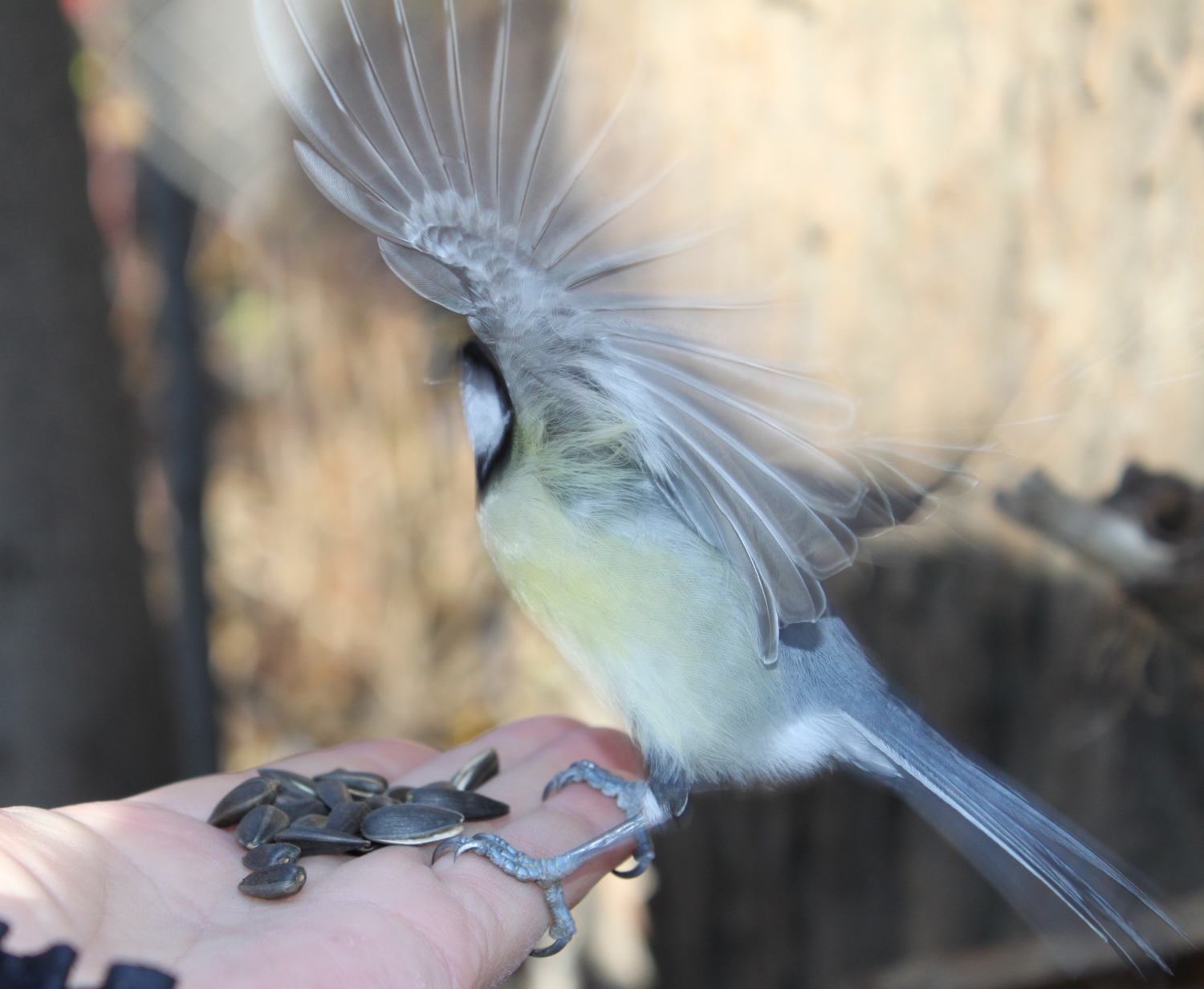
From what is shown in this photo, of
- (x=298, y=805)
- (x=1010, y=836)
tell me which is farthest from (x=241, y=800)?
(x=1010, y=836)

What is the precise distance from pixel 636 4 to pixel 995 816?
152cm

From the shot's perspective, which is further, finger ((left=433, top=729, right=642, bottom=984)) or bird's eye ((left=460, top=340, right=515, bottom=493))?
bird's eye ((left=460, top=340, right=515, bottom=493))

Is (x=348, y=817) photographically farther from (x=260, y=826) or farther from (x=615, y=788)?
(x=615, y=788)

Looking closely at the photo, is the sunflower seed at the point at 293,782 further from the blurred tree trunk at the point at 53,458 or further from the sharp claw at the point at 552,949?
the blurred tree trunk at the point at 53,458

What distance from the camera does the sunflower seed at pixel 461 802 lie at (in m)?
1.18

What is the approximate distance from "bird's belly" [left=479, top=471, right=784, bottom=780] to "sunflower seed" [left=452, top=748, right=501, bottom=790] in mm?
311

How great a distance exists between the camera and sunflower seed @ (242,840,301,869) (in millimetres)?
1010

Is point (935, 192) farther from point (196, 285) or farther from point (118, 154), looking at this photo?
point (118, 154)

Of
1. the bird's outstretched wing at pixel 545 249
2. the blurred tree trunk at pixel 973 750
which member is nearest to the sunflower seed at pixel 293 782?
the bird's outstretched wing at pixel 545 249

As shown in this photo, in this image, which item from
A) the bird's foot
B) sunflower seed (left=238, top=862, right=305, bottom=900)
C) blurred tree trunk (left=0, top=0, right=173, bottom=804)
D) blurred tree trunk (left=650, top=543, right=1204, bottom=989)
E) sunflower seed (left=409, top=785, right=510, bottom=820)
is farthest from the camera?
blurred tree trunk (left=650, top=543, right=1204, bottom=989)

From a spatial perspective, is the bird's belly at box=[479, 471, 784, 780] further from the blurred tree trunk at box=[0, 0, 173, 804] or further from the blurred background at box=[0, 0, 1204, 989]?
the blurred tree trunk at box=[0, 0, 173, 804]

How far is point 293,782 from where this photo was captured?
1.23 m

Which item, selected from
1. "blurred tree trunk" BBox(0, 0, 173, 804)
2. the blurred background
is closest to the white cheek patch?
the blurred background

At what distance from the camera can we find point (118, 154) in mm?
3084
